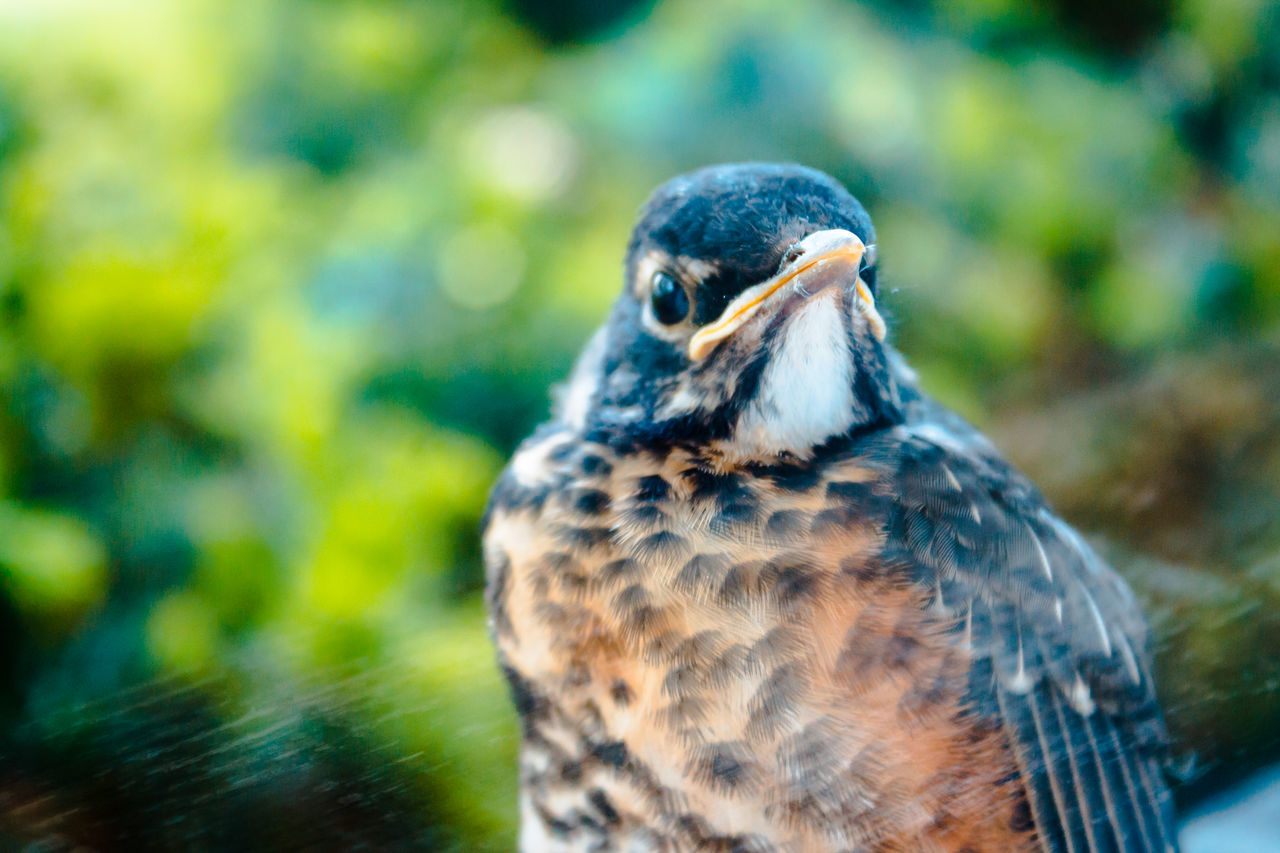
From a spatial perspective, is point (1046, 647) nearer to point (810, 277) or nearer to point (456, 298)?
point (810, 277)

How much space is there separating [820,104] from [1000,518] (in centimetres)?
80

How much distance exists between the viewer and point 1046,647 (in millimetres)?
480

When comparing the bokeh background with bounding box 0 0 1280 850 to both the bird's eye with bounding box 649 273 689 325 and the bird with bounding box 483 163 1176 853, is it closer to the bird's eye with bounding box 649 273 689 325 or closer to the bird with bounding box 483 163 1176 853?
the bird with bounding box 483 163 1176 853

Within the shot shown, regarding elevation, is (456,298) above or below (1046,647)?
above

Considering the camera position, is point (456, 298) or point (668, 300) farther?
point (456, 298)

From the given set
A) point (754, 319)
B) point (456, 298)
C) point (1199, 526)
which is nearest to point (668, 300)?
point (754, 319)

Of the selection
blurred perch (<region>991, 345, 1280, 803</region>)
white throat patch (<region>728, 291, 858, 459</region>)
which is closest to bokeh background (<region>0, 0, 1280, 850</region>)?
blurred perch (<region>991, 345, 1280, 803</region>)

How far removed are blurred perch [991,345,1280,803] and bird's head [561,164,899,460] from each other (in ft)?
0.49

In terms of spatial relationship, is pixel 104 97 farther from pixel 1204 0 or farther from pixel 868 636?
pixel 1204 0

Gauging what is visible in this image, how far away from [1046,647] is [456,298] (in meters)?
0.86

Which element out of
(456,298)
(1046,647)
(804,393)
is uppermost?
(456,298)

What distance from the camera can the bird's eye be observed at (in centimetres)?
52

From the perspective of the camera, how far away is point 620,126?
121 cm

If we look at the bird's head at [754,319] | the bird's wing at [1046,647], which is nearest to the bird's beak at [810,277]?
the bird's head at [754,319]
